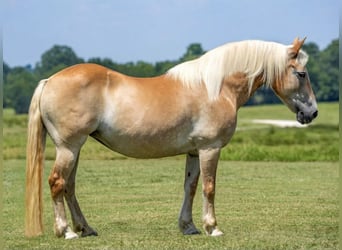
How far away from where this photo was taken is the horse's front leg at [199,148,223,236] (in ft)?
24.7

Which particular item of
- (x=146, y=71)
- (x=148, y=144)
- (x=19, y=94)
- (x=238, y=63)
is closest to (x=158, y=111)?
(x=148, y=144)

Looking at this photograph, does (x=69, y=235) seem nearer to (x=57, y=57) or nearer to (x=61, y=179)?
(x=61, y=179)

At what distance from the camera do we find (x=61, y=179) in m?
7.26

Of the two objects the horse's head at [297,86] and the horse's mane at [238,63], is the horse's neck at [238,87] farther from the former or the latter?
the horse's head at [297,86]

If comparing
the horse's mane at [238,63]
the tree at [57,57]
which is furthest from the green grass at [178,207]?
the tree at [57,57]

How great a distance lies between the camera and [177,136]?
748cm

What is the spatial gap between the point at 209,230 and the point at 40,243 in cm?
185

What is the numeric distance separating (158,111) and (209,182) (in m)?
0.98

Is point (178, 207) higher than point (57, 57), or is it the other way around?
point (178, 207)

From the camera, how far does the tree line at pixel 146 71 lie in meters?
52.9

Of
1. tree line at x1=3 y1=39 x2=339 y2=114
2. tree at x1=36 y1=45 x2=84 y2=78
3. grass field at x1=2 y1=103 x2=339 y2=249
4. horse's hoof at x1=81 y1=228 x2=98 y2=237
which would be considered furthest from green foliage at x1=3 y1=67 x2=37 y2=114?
horse's hoof at x1=81 y1=228 x2=98 y2=237

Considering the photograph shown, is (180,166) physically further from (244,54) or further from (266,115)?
(266,115)

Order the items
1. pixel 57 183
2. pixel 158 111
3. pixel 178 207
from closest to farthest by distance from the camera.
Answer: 1. pixel 57 183
2. pixel 158 111
3. pixel 178 207

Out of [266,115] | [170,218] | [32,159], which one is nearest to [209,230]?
[170,218]
